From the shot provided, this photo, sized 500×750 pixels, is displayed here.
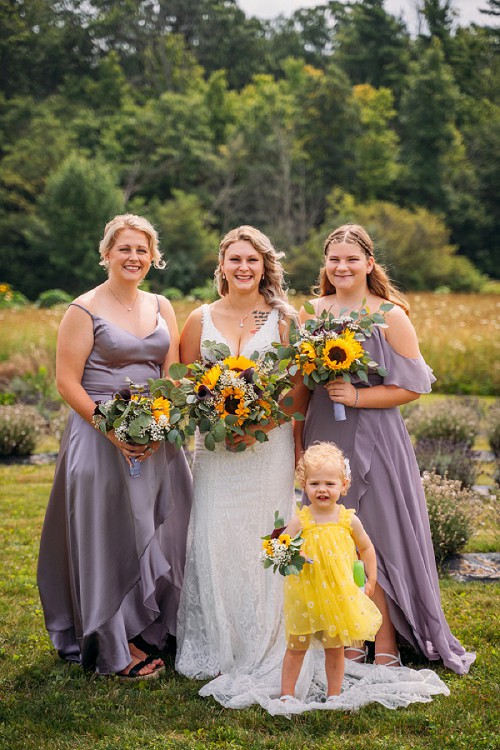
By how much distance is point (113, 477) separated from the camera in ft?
16.0

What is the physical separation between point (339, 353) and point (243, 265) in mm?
804

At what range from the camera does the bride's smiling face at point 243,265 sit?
4.85 metres

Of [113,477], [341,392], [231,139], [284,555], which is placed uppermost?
[231,139]

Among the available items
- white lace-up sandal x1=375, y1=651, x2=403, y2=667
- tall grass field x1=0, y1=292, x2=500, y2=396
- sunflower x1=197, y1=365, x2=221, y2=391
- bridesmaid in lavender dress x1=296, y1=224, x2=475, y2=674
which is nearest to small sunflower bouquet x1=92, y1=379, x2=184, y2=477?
sunflower x1=197, y1=365, x2=221, y2=391

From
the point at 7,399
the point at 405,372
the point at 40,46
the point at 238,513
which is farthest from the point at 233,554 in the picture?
the point at 40,46

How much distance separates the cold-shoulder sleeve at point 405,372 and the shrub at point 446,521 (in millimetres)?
2318

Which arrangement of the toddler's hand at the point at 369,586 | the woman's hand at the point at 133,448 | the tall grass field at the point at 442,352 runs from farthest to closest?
1. the tall grass field at the point at 442,352
2. the woman's hand at the point at 133,448
3. the toddler's hand at the point at 369,586

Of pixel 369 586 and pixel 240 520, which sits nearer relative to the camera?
pixel 369 586

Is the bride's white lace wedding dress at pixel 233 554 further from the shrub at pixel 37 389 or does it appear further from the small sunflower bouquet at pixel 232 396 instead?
the shrub at pixel 37 389

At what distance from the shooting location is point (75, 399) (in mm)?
4746

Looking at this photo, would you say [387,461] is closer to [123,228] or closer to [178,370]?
[178,370]

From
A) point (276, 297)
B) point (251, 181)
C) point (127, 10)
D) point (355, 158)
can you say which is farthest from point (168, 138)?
point (276, 297)

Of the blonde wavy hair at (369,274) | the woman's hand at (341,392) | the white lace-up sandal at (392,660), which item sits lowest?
the white lace-up sandal at (392,660)

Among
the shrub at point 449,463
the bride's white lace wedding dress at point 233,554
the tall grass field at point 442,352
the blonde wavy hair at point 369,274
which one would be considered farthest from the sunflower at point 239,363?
the tall grass field at point 442,352
